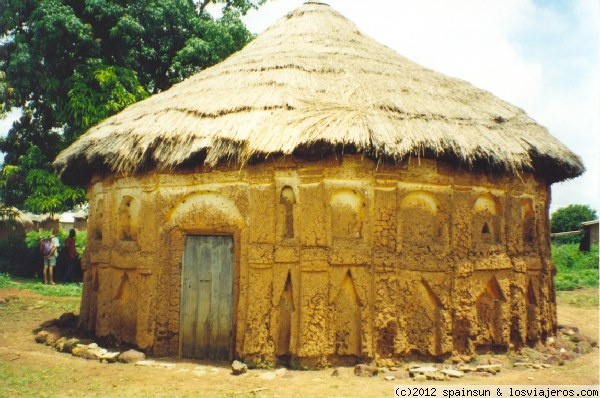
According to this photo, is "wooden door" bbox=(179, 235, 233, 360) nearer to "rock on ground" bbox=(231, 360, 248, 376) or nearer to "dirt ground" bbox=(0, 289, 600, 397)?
"dirt ground" bbox=(0, 289, 600, 397)

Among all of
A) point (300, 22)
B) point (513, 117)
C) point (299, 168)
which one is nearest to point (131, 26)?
point (300, 22)

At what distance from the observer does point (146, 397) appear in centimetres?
552

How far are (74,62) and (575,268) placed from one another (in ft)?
65.1

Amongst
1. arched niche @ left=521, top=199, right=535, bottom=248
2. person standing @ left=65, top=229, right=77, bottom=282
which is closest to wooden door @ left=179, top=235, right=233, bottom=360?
arched niche @ left=521, top=199, right=535, bottom=248

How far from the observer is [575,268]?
64.5 feet

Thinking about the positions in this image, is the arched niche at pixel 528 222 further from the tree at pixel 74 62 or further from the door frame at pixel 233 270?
the tree at pixel 74 62

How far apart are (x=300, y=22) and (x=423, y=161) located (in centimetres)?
578

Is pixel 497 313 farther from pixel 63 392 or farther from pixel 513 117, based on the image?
pixel 63 392

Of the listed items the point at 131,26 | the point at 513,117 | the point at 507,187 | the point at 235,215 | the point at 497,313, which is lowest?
the point at 497,313

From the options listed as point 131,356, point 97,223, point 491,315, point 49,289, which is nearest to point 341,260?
point 491,315

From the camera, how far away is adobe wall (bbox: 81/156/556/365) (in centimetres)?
678

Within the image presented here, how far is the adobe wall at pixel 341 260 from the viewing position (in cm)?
678

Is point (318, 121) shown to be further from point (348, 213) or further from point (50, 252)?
point (50, 252)

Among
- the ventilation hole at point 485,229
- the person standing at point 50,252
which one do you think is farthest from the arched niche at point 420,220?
the person standing at point 50,252
